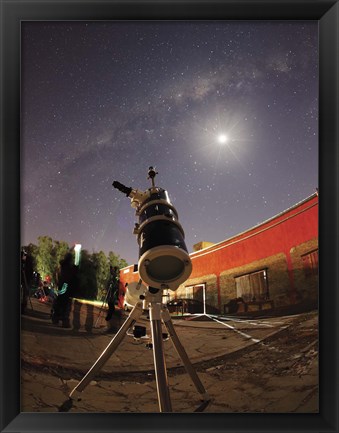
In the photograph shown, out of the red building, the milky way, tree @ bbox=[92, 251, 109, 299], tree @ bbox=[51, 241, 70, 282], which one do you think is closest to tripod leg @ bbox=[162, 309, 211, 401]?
the red building

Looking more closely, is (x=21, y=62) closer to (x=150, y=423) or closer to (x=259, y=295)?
(x=259, y=295)

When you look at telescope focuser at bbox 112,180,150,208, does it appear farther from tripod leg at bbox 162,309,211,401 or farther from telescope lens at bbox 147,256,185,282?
tripod leg at bbox 162,309,211,401

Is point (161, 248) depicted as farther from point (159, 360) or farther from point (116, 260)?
point (116, 260)

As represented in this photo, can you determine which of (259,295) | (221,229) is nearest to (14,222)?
(221,229)

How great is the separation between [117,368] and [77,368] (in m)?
0.20

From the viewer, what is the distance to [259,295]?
1.78 metres

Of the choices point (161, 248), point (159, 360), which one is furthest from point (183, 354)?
point (161, 248)

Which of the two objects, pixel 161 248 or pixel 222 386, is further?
pixel 222 386

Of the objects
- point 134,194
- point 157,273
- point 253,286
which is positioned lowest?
point 253,286

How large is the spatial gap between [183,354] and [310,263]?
747 millimetres

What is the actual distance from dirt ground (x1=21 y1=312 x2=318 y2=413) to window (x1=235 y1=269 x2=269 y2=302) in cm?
19

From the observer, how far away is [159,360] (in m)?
1.28

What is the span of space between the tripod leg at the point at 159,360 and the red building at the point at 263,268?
0.29 meters

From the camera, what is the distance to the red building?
1.65m
